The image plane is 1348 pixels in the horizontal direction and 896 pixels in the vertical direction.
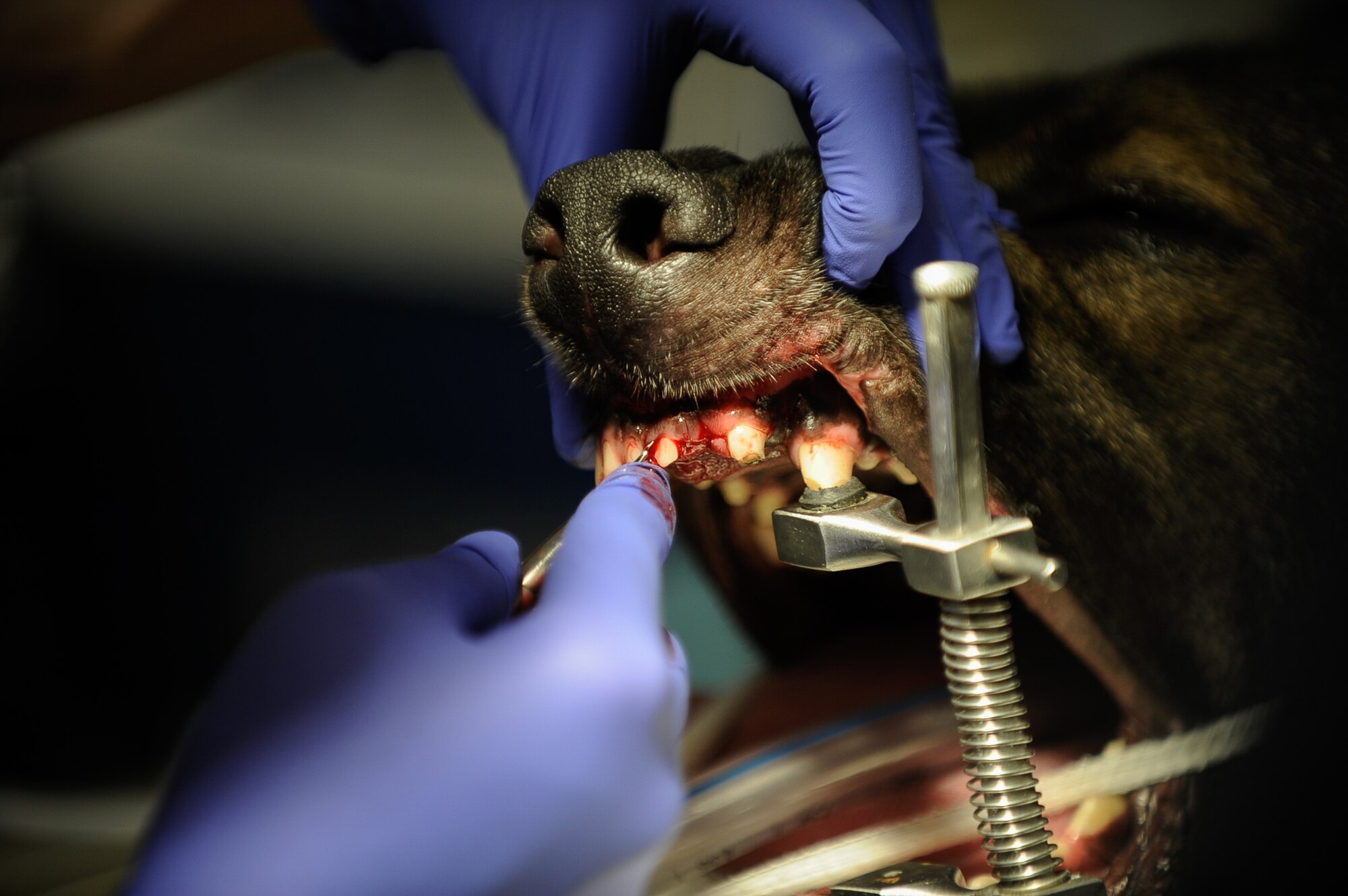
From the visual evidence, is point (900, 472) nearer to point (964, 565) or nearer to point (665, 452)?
point (665, 452)

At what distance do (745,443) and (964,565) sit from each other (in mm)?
319

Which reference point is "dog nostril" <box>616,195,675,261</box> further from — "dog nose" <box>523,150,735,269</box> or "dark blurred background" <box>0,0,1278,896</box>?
"dark blurred background" <box>0,0,1278,896</box>

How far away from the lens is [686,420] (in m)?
1.07

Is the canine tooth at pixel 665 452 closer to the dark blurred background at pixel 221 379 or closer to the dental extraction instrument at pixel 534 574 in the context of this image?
the dental extraction instrument at pixel 534 574

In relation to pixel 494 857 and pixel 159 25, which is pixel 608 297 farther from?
pixel 159 25

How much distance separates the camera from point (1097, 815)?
1238 millimetres

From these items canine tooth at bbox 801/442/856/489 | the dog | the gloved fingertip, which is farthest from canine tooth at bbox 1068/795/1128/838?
the gloved fingertip

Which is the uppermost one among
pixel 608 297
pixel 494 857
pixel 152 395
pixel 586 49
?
pixel 586 49

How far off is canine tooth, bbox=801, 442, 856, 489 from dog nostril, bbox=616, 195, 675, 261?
0.26 metres

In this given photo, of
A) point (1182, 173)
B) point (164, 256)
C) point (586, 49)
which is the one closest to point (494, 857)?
point (586, 49)

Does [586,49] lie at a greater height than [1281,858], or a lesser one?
greater

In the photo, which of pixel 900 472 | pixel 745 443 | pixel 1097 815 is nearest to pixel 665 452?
pixel 745 443

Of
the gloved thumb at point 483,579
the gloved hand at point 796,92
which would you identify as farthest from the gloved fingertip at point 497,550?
the gloved hand at point 796,92

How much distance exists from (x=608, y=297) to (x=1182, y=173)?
734 mm
